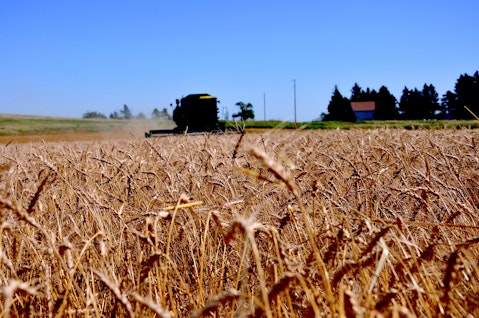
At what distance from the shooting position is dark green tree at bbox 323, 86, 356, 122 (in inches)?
3408

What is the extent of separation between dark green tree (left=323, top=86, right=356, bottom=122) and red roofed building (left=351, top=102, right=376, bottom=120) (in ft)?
9.28

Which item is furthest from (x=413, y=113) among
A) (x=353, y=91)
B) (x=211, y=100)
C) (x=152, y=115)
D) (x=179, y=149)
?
(x=179, y=149)

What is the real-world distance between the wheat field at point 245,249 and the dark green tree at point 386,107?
88322mm

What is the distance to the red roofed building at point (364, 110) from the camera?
93.5 meters

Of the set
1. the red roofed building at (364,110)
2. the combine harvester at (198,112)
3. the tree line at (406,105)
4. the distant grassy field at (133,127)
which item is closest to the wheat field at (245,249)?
the distant grassy field at (133,127)

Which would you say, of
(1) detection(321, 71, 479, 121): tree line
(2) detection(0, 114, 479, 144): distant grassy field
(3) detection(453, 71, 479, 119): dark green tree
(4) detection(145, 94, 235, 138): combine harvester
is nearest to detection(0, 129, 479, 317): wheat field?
(2) detection(0, 114, 479, 144): distant grassy field

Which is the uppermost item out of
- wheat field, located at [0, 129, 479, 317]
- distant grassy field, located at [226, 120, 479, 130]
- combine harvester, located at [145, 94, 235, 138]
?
combine harvester, located at [145, 94, 235, 138]

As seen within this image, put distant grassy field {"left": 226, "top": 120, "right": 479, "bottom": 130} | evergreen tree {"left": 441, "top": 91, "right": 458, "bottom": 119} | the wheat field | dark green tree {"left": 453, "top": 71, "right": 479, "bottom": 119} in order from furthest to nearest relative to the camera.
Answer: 1. evergreen tree {"left": 441, "top": 91, "right": 458, "bottom": 119}
2. dark green tree {"left": 453, "top": 71, "right": 479, "bottom": 119}
3. distant grassy field {"left": 226, "top": 120, "right": 479, "bottom": 130}
4. the wheat field

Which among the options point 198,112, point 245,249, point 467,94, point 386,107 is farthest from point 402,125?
point 386,107

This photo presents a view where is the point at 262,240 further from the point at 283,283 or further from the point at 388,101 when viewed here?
the point at 388,101

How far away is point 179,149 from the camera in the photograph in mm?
5965

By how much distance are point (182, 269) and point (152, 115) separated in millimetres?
58256

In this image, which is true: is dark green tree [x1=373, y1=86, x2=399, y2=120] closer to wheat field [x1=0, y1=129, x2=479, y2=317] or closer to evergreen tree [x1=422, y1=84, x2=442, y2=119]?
evergreen tree [x1=422, y1=84, x2=442, y2=119]

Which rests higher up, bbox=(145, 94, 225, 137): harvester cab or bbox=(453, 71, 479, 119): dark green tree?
bbox=(453, 71, 479, 119): dark green tree
